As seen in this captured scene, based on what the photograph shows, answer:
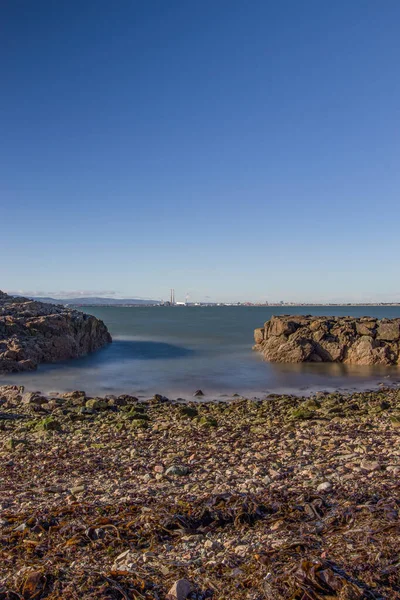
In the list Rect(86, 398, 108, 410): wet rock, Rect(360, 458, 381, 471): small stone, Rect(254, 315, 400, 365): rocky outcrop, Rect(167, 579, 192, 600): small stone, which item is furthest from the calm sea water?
Rect(167, 579, 192, 600): small stone

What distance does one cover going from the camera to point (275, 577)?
3994mm

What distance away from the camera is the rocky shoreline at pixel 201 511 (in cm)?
401

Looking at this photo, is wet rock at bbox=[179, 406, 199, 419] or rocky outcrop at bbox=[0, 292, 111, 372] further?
rocky outcrop at bbox=[0, 292, 111, 372]

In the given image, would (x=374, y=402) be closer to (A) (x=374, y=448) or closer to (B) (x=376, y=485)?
(A) (x=374, y=448)

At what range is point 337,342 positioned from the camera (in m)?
25.7

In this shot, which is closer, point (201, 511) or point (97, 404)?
point (201, 511)

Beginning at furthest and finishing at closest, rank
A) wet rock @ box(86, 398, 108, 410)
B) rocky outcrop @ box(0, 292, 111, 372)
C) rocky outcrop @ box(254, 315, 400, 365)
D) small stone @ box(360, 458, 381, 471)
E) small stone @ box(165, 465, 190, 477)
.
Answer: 1. rocky outcrop @ box(254, 315, 400, 365)
2. rocky outcrop @ box(0, 292, 111, 372)
3. wet rock @ box(86, 398, 108, 410)
4. small stone @ box(165, 465, 190, 477)
5. small stone @ box(360, 458, 381, 471)

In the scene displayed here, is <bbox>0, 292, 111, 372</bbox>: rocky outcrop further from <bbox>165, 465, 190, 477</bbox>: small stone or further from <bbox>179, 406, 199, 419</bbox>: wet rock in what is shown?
<bbox>165, 465, 190, 477</bbox>: small stone

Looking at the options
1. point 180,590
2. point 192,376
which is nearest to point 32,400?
point 192,376

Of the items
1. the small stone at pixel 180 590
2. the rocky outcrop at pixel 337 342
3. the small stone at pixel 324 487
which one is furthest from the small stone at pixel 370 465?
the rocky outcrop at pixel 337 342

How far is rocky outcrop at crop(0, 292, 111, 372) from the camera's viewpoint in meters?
22.4

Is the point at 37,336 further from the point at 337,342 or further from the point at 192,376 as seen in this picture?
the point at 337,342

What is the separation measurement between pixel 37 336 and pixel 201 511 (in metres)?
22.1

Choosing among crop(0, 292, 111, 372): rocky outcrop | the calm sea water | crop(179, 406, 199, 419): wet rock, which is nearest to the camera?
crop(179, 406, 199, 419): wet rock
